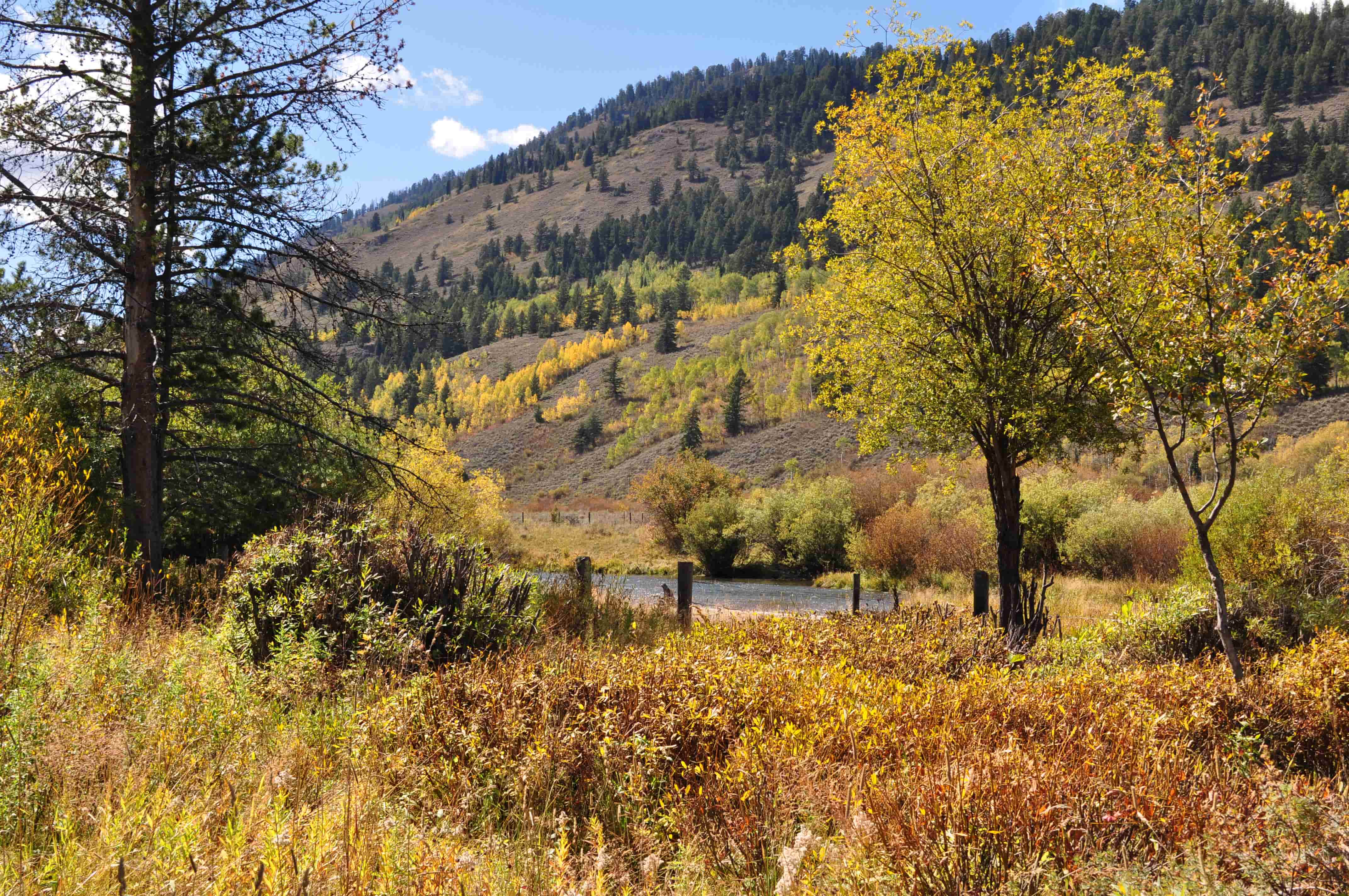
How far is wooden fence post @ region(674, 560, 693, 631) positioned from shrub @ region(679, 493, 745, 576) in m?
21.6

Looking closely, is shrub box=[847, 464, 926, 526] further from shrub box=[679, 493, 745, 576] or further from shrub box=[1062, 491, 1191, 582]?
shrub box=[1062, 491, 1191, 582]

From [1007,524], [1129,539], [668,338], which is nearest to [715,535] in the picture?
[1129,539]

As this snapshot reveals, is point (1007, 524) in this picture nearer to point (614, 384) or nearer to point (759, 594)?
point (759, 594)

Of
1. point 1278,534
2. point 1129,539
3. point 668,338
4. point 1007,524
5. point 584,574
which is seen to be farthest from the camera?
point 668,338

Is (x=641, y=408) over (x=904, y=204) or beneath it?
over

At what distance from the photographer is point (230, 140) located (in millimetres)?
10727

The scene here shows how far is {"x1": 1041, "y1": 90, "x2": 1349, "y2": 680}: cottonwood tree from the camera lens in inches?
263

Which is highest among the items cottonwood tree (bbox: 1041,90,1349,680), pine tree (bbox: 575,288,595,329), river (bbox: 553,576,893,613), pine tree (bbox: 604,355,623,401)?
pine tree (bbox: 575,288,595,329)

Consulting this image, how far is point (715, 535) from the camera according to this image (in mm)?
34625

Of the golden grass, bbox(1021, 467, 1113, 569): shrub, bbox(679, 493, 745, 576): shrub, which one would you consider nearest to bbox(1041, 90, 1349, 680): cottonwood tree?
the golden grass

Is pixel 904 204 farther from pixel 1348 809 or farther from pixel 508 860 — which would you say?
pixel 508 860

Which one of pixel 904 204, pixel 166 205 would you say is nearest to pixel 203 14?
pixel 166 205

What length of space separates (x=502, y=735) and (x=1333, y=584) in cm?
1530

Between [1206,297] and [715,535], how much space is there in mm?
28317
